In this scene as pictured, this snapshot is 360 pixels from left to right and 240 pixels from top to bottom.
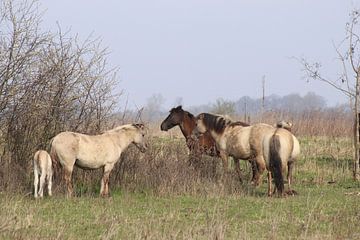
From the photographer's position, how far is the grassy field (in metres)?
8.16

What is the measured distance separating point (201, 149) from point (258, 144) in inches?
62.7

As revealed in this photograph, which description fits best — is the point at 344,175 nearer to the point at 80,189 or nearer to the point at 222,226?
the point at 80,189

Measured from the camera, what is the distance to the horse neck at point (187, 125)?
653 inches

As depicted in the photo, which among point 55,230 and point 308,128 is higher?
point 308,128

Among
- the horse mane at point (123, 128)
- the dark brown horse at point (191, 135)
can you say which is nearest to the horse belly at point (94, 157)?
the horse mane at point (123, 128)

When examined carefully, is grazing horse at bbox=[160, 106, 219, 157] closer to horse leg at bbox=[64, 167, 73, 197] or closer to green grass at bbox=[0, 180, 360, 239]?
green grass at bbox=[0, 180, 360, 239]

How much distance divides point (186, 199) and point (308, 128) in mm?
14121

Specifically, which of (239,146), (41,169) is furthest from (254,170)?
(41,169)

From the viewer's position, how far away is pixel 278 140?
12508 mm

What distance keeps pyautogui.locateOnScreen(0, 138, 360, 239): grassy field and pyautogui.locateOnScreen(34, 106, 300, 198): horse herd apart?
0.50 m

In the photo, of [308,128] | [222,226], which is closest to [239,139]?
[222,226]

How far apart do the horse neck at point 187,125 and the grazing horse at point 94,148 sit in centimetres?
342

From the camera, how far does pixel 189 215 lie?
9.97 meters

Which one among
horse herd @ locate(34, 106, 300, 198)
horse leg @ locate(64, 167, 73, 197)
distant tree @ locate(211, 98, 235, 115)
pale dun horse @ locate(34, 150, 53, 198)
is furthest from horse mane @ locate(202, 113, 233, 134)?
distant tree @ locate(211, 98, 235, 115)
